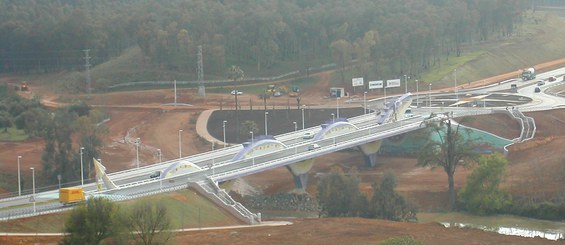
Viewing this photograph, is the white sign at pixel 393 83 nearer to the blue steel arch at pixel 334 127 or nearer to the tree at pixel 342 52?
the tree at pixel 342 52

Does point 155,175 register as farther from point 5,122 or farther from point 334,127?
point 5,122

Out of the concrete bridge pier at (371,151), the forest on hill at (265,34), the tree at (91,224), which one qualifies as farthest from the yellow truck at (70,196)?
the forest on hill at (265,34)

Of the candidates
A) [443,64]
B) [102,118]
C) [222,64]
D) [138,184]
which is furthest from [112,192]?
[443,64]

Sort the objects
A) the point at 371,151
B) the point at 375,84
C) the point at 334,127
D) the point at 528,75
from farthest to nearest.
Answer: the point at 528,75, the point at 375,84, the point at 371,151, the point at 334,127

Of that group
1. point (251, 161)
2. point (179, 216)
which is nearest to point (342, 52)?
point (251, 161)

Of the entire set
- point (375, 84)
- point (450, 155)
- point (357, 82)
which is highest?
point (357, 82)

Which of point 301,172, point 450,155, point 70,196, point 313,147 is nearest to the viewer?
point 70,196

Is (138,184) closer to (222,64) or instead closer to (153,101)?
(153,101)
